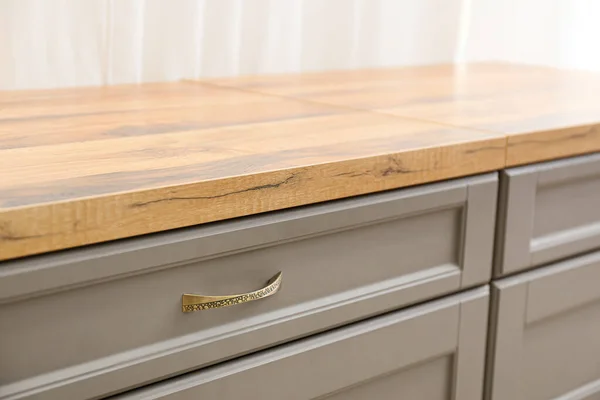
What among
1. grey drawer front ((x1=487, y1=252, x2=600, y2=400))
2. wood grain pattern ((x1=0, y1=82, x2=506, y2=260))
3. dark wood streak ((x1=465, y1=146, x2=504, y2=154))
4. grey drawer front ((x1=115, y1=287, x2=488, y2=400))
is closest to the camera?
wood grain pattern ((x1=0, y1=82, x2=506, y2=260))

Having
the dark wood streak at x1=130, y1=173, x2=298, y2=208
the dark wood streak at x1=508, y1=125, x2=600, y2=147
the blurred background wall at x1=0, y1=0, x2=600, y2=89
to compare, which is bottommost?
the dark wood streak at x1=130, y1=173, x2=298, y2=208

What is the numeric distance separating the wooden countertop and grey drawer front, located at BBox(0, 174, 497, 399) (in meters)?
0.02

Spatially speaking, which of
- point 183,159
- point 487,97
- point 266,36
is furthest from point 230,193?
point 266,36

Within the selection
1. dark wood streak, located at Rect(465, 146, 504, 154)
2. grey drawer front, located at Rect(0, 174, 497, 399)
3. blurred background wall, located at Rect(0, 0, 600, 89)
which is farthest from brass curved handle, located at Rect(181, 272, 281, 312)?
blurred background wall, located at Rect(0, 0, 600, 89)

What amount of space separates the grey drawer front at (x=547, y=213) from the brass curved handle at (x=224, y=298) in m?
0.35

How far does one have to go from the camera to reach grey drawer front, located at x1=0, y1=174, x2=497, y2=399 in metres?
0.67

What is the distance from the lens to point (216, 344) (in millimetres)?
782

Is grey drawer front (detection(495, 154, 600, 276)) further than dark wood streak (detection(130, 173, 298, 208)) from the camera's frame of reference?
Yes

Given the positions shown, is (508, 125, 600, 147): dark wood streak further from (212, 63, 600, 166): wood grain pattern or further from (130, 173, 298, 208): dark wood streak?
(130, 173, 298, 208): dark wood streak

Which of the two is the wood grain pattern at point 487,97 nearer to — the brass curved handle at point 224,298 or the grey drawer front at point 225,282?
the grey drawer front at point 225,282

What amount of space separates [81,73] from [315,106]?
0.41 meters

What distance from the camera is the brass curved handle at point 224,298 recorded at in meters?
0.75

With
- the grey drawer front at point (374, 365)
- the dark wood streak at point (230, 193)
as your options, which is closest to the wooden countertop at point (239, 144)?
the dark wood streak at point (230, 193)

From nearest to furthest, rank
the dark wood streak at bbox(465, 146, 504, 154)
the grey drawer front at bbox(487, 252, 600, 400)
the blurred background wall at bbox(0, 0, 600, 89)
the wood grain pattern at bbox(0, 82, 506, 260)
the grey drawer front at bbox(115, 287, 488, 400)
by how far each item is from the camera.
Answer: the wood grain pattern at bbox(0, 82, 506, 260), the grey drawer front at bbox(115, 287, 488, 400), the dark wood streak at bbox(465, 146, 504, 154), the grey drawer front at bbox(487, 252, 600, 400), the blurred background wall at bbox(0, 0, 600, 89)
